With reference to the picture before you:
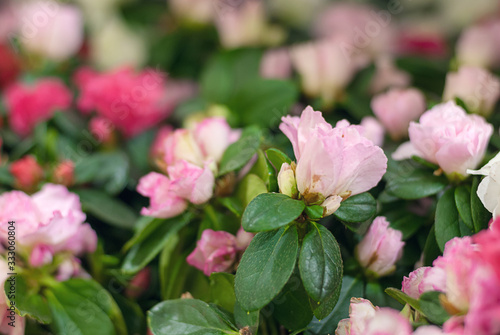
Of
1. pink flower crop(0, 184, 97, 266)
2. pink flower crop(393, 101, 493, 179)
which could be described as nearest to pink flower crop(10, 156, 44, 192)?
pink flower crop(0, 184, 97, 266)

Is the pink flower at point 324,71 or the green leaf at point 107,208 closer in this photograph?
the green leaf at point 107,208

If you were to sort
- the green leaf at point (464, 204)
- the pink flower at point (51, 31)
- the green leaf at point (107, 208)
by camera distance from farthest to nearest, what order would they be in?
the pink flower at point (51, 31)
the green leaf at point (107, 208)
the green leaf at point (464, 204)

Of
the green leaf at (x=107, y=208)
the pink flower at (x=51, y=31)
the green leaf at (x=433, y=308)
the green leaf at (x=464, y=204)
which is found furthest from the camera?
the pink flower at (x=51, y=31)

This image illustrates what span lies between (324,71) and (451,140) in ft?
1.21

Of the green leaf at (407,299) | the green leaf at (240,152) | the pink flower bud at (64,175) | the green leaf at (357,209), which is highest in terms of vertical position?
the green leaf at (240,152)

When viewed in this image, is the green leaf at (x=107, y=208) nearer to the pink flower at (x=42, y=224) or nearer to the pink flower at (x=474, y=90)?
the pink flower at (x=42, y=224)

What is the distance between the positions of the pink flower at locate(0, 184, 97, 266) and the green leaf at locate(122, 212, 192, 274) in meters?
0.08

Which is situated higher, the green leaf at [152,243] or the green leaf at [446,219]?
the green leaf at [446,219]

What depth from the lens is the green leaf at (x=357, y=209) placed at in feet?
1.58

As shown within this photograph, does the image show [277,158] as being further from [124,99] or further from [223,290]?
[124,99]

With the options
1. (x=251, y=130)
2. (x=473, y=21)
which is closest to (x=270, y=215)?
(x=251, y=130)

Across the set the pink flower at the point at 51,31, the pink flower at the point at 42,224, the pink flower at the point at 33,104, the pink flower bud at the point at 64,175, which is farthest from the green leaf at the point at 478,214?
the pink flower at the point at 51,31

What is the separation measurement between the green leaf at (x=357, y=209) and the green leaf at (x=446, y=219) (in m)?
0.09

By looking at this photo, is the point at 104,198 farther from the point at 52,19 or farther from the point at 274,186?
the point at 52,19
